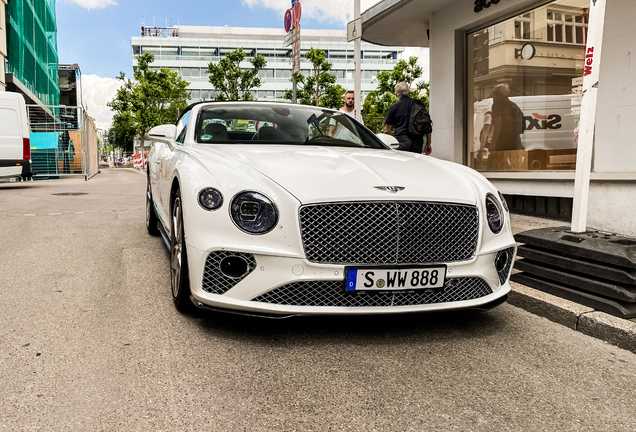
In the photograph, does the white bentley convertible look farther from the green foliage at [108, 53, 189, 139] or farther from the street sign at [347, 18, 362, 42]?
the green foliage at [108, 53, 189, 139]

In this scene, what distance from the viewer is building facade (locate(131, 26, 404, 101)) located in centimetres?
8325

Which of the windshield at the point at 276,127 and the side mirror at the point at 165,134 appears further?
the side mirror at the point at 165,134

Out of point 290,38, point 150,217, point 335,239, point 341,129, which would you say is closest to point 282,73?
point 290,38

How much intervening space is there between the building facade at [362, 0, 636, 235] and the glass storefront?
0.01 meters

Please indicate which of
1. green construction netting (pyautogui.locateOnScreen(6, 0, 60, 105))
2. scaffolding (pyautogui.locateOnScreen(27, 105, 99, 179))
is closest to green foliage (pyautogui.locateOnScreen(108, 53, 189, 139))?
green construction netting (pyautogui.locateOnScreen(6, 0, 60, 105))

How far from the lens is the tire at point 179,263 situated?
11.0 feet

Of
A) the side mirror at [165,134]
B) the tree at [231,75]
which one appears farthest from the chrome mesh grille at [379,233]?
the tree at [231,75]

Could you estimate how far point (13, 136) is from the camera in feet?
49.4

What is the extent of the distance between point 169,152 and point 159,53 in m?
86.1

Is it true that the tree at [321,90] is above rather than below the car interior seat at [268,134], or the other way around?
above

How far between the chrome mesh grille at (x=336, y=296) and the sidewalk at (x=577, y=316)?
917mm

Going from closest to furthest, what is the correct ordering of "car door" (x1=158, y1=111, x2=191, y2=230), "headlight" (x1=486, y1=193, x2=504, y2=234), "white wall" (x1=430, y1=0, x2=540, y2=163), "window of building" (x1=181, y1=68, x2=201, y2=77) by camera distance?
"headlight" (x1=486, y1=193, x2=504, y2=234) < "car door" (x1=158, y1=111, x2=191, y2=230) < "white wall" (x1=430, y1=0, x2=540, y2=163) < "window of building" (x1=181, y1=68, x2=201, y2=77)

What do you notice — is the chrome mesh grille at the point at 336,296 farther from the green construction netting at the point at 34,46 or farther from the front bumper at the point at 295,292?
the green construction netting at the point at 34,46

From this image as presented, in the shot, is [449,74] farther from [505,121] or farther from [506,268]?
[506,268]
